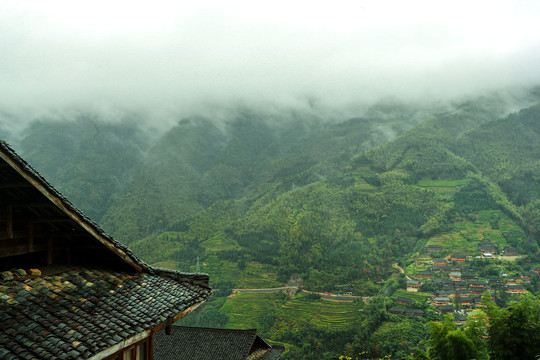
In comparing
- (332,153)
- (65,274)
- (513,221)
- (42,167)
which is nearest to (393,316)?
(513,221)

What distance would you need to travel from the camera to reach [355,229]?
98.0 meters

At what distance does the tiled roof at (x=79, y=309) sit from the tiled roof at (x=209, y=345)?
17.4m

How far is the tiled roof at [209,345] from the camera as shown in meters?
20.7

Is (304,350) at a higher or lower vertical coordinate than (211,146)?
lower

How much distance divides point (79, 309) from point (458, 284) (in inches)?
2932

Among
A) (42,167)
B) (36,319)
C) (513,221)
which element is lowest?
(513,221)

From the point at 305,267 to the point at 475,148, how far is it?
83.3 m

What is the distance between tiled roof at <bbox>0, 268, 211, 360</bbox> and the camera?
335 centimetres

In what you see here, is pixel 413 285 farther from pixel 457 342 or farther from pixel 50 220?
pixel 50 220

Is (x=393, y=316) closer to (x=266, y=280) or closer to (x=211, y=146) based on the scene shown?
(x=266, y=280)

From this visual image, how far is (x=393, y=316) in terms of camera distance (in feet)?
192

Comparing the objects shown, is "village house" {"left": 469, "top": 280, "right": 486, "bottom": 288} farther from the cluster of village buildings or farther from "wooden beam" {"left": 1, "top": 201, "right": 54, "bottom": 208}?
"wooden beam" {"left": 1, "top": 201, "right": 54, "bottom": 208}

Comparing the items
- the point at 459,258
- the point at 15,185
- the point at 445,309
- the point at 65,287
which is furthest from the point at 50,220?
the point at 459,258

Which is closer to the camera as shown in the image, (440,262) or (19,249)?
(19,249)
